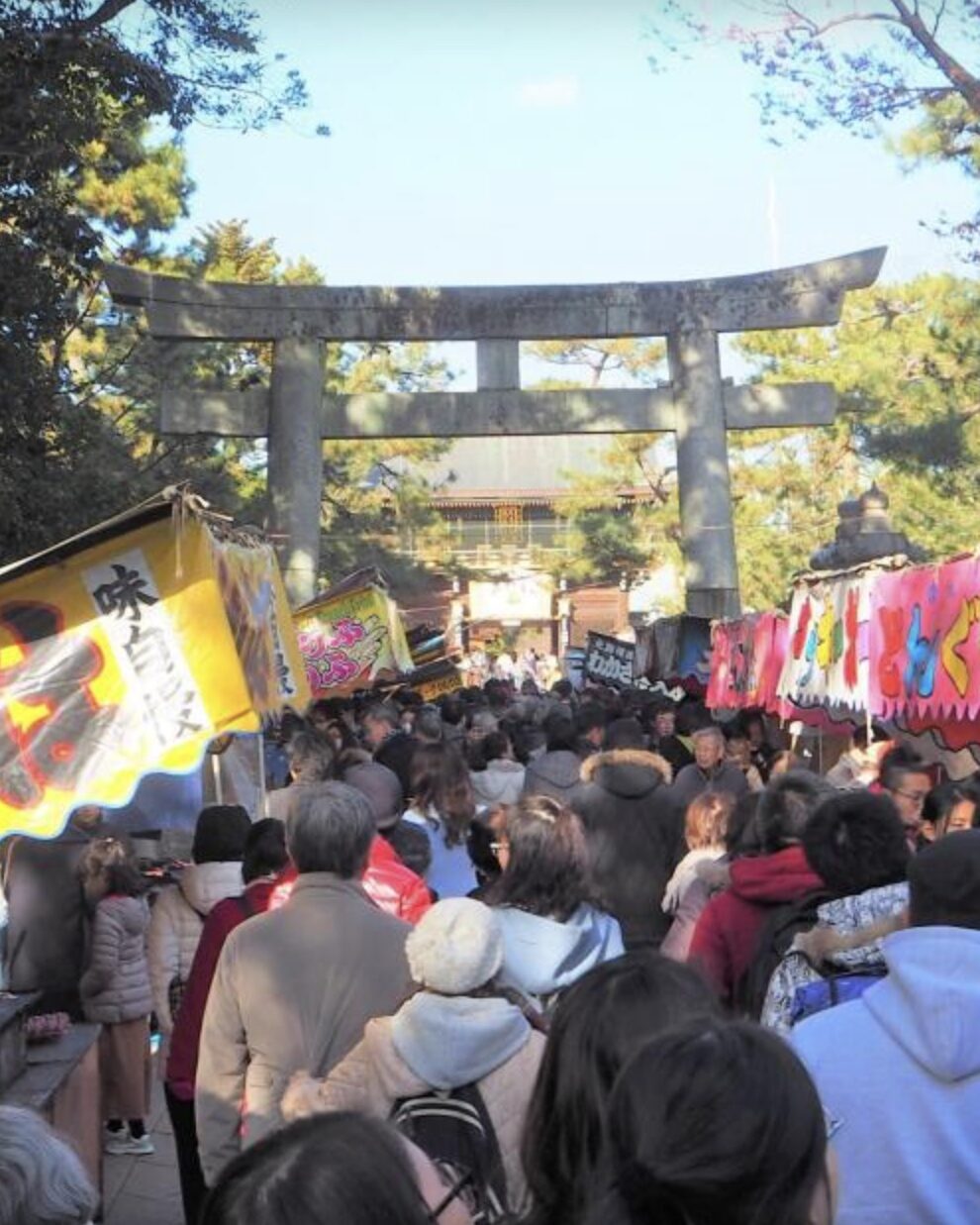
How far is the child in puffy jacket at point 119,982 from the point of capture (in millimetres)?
6422

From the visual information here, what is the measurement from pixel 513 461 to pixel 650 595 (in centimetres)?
698

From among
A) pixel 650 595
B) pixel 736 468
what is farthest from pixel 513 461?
pixel 736 468

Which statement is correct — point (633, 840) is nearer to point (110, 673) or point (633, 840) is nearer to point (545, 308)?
point (110, 673)

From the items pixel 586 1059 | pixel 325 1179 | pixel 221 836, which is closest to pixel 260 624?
pixel 221 836

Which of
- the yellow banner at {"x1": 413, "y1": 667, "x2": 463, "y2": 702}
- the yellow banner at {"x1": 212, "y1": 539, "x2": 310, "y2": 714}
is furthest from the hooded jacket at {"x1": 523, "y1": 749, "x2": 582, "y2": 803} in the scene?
the yellow banner at {"x1": 413, "y1": 667, "x2": 463, "y2": 702}

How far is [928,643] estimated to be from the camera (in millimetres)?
7234

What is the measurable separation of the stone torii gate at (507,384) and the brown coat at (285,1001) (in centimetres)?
1511

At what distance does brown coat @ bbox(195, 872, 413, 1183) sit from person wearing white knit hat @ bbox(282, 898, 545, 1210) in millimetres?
616

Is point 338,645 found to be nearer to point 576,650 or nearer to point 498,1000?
point 498,1000

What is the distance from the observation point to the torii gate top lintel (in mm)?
19109

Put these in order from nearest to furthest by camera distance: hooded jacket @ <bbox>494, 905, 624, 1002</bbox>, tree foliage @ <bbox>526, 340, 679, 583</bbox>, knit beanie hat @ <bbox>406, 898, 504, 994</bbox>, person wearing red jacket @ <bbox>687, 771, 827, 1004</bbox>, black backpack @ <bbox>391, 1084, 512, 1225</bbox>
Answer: black backpack @ <bbox>391, 1084, 512, 1225</bbox> < knit beanie hat @ <bbox>406, 898, 504, 994</bbox> < hooded jacket @ <bbox>494, 905, 624, 1002</bbox> < person wearing red jacket @ <bbox>687, 771, 827, 1004</bbox> < tree foliage @ <bbox>526, 340, 679, 583</bbox>

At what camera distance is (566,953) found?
406 centimetres

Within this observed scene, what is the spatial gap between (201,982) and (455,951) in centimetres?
166

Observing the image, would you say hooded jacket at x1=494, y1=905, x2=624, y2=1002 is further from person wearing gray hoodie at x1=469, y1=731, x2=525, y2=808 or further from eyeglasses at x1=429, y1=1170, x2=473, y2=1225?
person wearing gray hoodie at x1=469, y1=731, x2=525, y2=808
